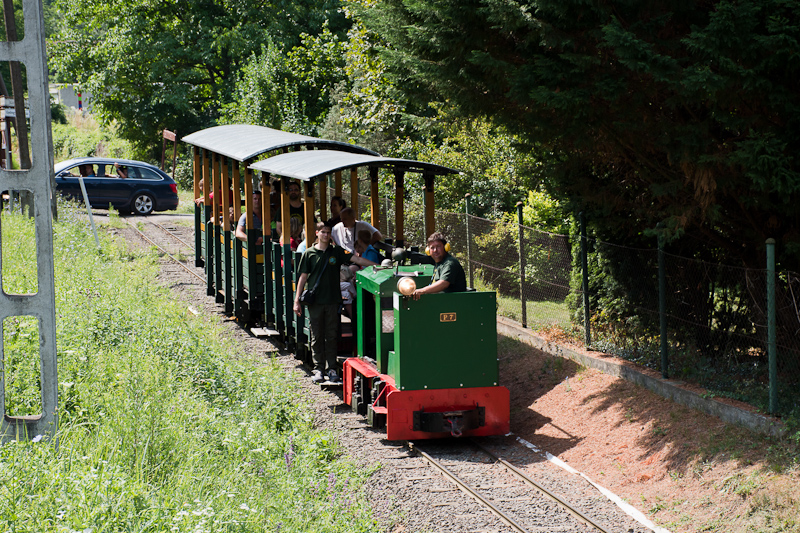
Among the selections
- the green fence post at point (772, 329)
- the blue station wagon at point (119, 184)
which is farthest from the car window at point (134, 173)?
the green fence post at point (772, 329)

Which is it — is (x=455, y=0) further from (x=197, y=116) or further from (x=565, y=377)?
(x=197, y=116)

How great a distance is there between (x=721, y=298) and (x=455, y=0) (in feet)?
14.4

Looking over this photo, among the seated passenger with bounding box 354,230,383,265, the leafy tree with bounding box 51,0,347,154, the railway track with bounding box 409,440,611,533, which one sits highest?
the leafy tree with bounding box 51,0,347,154

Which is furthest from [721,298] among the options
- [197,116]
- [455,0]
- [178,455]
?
[197,116]

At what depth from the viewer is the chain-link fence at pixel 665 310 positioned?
8.63 m

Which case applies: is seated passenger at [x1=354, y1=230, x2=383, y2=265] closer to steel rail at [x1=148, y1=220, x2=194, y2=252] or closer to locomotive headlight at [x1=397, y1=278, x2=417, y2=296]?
locomotive headlight at [x1=397, y1=278, x2=417, y2=296]

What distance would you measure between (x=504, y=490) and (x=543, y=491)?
0.35m

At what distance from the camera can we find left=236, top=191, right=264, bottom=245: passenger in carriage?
43.3 feet

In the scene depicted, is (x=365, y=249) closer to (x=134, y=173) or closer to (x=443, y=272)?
(x=443, y=272)

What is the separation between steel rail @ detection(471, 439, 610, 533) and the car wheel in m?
20.2

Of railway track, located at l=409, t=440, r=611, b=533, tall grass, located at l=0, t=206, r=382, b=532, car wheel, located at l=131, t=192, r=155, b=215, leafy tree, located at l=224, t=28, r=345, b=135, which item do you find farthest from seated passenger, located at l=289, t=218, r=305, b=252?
car wheel, located at l=131, t=192, r=155, b=215

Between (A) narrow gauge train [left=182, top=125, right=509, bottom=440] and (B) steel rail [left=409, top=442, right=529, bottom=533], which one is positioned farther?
(A) narrow gauge train [left=182, top=125, right=509, bottom=440]

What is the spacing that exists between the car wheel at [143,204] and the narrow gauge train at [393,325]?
46.8 feet

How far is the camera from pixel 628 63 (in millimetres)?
7277
